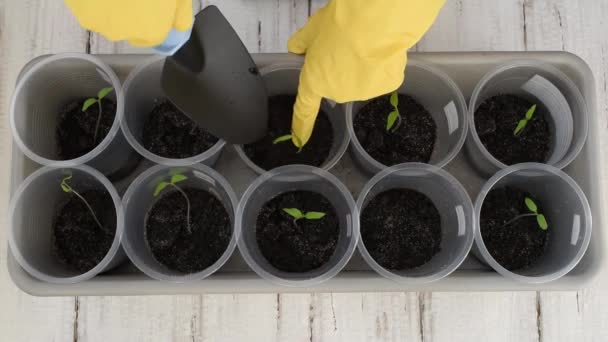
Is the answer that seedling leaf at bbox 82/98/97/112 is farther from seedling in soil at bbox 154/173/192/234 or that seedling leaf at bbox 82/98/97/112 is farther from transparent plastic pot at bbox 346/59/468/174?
transparent plastic pot at bbox 346/59/468/174

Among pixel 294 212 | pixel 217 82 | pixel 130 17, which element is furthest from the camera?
pixel 294 212

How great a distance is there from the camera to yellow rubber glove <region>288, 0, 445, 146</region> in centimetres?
44

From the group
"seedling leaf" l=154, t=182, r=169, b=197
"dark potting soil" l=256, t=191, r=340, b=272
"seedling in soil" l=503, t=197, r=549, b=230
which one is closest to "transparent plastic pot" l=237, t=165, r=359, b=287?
"dark potting soil" l=256, t=191, r=340, b=272

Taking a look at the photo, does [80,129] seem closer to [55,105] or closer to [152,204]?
[55,105]

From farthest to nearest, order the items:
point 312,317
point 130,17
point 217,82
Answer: point 312,317, point 217,82, point 130,17

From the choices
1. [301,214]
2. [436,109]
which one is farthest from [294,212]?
[436,109]

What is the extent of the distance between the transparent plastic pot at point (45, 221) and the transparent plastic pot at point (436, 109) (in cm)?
32

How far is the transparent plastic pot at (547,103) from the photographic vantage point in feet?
2.25

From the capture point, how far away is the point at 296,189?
2.39 feet

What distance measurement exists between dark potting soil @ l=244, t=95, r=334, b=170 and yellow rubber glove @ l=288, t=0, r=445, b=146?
3.3 inches

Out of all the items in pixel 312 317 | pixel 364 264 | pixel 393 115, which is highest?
pixel 393 115

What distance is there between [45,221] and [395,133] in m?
0.49

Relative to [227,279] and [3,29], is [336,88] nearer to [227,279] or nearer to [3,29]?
[227,279]

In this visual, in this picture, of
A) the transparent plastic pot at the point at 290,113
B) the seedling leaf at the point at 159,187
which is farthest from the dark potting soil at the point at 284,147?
the seedling leaf at the point at 159,187
